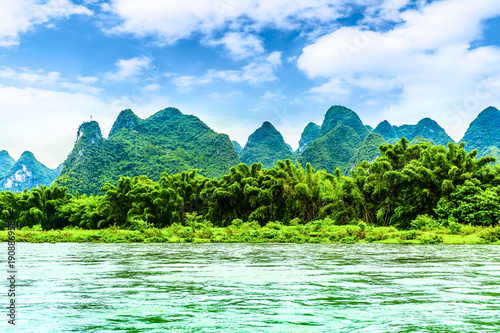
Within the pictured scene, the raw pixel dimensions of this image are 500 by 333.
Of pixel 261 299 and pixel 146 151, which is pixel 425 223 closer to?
pixel 261 299

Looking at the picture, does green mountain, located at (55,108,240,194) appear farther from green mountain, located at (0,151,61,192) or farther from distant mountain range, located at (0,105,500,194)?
green mountain, located at (0,151,61,192)

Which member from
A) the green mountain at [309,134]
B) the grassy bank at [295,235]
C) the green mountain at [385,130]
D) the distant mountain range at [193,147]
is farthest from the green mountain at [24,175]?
the grassy bank at [295,235]

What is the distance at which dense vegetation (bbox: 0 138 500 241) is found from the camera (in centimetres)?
2511

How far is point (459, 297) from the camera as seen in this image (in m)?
6.93

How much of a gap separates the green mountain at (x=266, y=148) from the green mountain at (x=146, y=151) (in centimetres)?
1655

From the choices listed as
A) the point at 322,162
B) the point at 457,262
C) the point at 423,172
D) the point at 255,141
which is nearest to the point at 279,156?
the point at 255,141

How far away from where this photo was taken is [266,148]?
391 ft

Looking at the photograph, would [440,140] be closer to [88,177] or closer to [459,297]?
[88,177]

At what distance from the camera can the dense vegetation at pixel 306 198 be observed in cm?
2511

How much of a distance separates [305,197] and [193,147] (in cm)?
7004

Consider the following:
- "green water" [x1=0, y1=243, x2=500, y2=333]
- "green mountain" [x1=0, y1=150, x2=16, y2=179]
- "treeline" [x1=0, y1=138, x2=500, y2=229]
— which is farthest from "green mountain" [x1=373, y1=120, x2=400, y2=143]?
"green mountain" [x1=0, y1=150, x2=16, y2=179]

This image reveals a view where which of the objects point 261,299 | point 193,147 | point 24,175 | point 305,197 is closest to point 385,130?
point 193,147

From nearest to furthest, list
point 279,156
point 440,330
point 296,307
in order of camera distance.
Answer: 1. point 440,330
2. point 296,307
3. point 279,156

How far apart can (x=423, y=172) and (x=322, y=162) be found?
2441 inches
